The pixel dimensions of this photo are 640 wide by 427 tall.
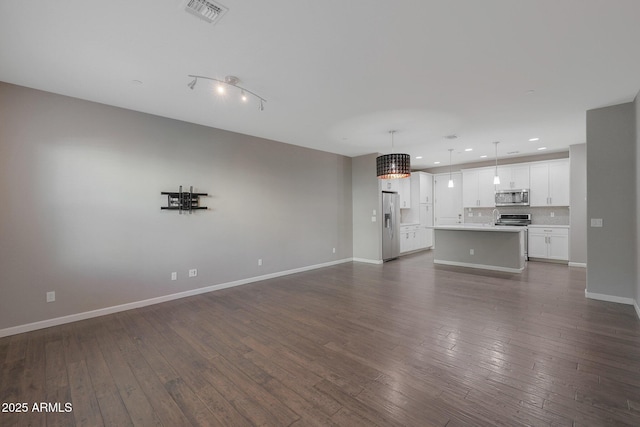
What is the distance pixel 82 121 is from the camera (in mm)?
3504

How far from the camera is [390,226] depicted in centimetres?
731

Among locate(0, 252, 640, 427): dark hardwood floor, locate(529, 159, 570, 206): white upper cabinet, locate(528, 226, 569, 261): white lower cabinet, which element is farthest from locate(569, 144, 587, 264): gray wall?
locate(0, 252, 640, 427): dark hardwood floor

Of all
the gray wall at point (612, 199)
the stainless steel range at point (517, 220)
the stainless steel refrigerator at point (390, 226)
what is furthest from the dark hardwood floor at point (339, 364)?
the stainless steel range at point (517, 220)

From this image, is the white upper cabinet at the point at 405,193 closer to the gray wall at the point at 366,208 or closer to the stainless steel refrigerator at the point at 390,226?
the stainless steel refrigerator at the point at 390,226

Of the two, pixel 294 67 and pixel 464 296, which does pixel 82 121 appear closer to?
pixel 294 67

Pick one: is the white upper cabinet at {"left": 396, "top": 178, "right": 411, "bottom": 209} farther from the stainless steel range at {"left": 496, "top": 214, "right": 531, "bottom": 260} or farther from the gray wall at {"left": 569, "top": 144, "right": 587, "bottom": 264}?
the gray wall at {"left": 569, "top": 144, "right": 587, "bottom": 264}

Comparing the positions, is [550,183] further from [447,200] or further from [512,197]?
[447,200]

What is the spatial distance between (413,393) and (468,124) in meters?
4.33

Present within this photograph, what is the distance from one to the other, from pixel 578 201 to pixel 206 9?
7.96m

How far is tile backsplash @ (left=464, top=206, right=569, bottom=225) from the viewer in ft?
22.8

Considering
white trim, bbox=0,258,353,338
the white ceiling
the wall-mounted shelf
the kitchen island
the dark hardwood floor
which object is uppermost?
the white ceiling

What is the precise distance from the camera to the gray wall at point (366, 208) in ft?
22.5

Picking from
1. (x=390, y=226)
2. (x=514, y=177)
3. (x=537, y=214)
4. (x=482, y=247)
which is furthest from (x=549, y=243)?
(x=390, y=226)

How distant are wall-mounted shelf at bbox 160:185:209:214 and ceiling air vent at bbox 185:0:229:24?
2.87 meters
